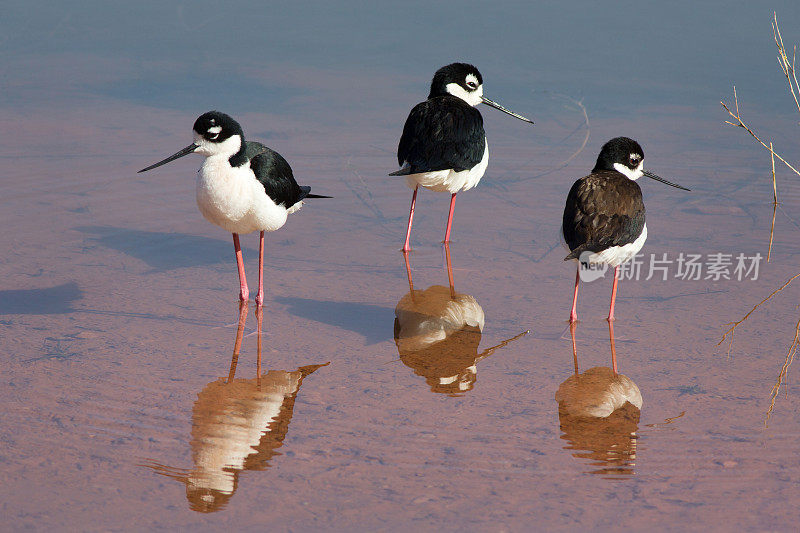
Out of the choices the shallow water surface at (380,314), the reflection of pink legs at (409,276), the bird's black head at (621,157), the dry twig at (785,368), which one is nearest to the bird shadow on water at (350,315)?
the shallow water surface at (380,314)

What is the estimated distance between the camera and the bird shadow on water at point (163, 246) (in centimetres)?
761

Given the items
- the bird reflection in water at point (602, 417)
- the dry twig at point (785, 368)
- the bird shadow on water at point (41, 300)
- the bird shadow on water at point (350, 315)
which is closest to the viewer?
the bird reflection in water at point (602, 417)

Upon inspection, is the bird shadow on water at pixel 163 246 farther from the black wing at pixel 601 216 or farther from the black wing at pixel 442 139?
the black wing at pixel 601 216

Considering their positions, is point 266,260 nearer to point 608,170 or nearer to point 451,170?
point 451,170

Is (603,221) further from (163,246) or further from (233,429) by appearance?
(163,246)

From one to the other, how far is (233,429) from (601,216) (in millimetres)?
2732

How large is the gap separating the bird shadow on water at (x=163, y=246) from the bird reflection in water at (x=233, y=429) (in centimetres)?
166

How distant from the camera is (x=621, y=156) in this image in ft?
22.5

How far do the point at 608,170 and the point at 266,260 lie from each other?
2.69 m

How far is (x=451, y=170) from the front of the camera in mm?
7766

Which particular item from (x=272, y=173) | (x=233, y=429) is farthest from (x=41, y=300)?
(x=233, y=429)

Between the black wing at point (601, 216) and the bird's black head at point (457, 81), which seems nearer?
the black wing at point (601, 216)

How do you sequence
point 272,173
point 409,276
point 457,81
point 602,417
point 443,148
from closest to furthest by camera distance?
point 602,417, point 272,173, point 409,276, point 443,148, point 457,81

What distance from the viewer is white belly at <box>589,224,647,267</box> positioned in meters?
6.37
